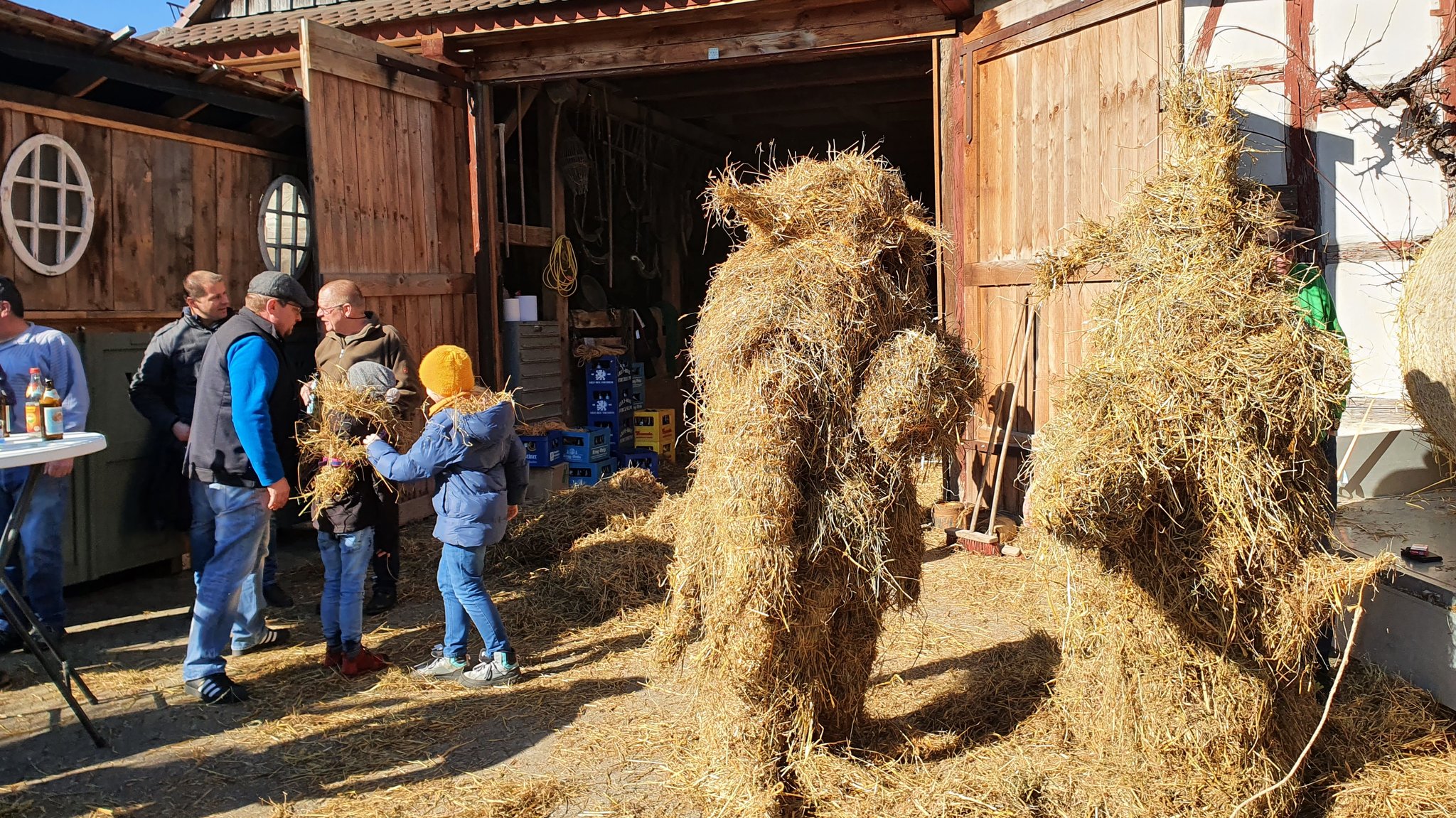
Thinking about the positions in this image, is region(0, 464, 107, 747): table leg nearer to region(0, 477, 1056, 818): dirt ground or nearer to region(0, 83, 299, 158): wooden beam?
region(0, 477, 1056, 818): dirt ground

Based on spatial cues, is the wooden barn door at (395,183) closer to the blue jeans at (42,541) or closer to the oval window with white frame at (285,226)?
the oval window with white frame at (285,226)

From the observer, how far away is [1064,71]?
261 inches

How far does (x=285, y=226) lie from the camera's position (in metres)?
7.83

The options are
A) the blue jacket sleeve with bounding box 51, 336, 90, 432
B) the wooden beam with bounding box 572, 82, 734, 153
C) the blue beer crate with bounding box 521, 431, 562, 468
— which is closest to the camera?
the blue jacket sleeve with bounding box 51, 336, 90, 432

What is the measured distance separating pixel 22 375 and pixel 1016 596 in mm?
5479

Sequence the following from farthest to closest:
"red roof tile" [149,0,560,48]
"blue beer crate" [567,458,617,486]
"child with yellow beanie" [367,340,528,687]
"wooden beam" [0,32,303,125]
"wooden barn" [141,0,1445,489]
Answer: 1. "blue beer crate" [567,458,617,486]
2. "red roof tile" [149,0,560,48]
3. "wooden barn" [141,0,1445,489]
4. "wooden beam" [0,32,303,125]
5. "child with yellow beanie" [367,340,528,687]

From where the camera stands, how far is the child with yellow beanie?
14.2 feet

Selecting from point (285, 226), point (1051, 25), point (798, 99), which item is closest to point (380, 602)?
point (285, 226)

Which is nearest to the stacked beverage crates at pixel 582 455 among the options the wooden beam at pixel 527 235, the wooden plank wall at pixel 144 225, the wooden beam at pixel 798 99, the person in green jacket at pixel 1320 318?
the wooden beam at pixel 527 235

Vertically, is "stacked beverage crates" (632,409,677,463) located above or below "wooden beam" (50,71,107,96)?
below

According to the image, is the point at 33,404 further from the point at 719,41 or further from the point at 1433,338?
the point at 1433,338

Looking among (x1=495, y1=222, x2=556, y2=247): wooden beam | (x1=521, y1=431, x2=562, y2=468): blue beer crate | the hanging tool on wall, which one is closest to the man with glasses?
(x1=521, y1=431, x2=562, y2=468): blue beer crate

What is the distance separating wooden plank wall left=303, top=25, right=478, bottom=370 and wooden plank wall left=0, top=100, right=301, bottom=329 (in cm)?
79

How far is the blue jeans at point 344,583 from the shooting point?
4664mm
